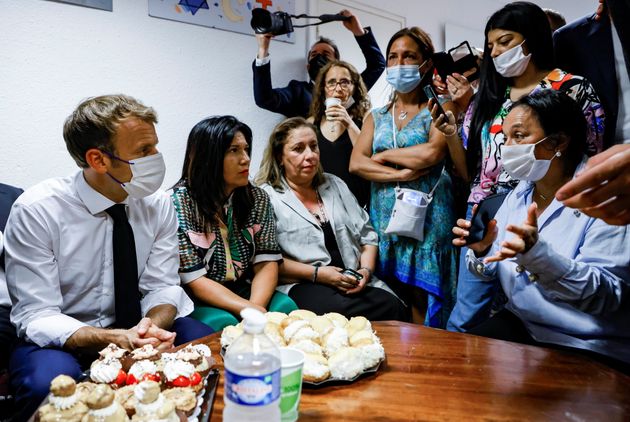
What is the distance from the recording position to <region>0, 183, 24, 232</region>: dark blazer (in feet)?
5.90

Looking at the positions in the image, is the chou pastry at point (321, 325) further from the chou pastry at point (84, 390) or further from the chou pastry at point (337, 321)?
the chou pastry at point (84, 390)

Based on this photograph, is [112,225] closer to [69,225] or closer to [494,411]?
[69,225]

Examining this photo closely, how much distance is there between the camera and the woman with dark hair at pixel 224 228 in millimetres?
1909

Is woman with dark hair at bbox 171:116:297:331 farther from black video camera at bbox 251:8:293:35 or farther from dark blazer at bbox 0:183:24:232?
black video camera at bbox 251:8:293:35

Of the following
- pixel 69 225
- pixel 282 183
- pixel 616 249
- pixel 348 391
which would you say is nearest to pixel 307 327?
pixel 348 391

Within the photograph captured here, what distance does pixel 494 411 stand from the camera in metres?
0.99

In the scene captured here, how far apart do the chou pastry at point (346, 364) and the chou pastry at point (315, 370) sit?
0.02m

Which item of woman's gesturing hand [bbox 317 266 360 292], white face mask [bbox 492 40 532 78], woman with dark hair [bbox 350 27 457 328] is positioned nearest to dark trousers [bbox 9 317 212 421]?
woman's gesturing hand [bbox 317 266 360 292]

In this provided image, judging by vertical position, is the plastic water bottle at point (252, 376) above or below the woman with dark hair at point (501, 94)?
below

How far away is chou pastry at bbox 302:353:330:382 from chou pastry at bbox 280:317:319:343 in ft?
0.34

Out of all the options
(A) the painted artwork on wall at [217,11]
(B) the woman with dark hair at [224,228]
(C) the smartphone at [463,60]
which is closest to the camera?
(B) the woman with dark hair at [224,228]

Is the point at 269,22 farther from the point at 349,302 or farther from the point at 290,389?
the point at 290,389

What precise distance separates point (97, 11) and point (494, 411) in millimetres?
2376

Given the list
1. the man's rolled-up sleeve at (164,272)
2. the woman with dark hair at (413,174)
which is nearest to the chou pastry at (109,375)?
the man's rolled-up sleeve at (164,272)
